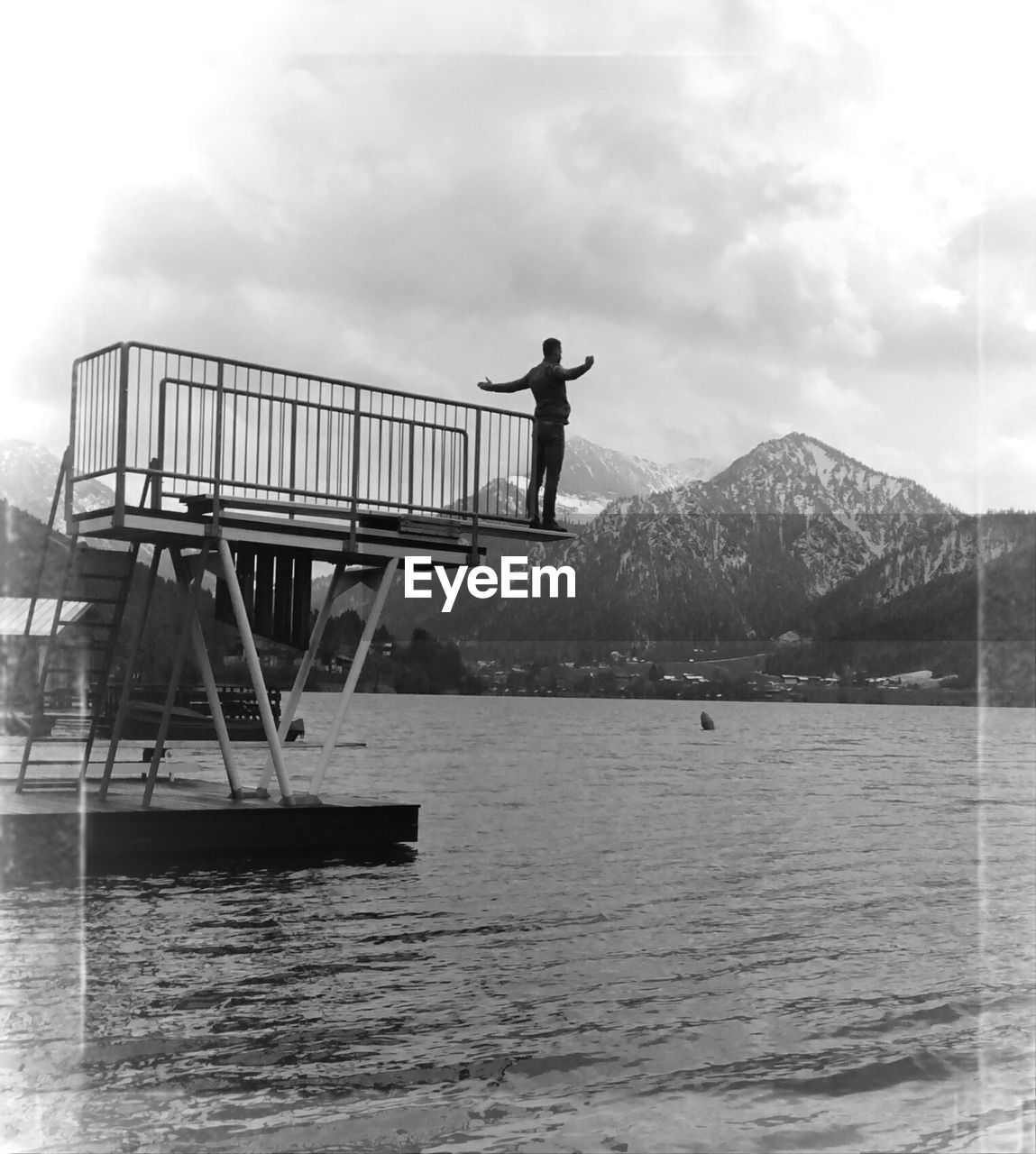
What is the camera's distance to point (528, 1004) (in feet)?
45.8

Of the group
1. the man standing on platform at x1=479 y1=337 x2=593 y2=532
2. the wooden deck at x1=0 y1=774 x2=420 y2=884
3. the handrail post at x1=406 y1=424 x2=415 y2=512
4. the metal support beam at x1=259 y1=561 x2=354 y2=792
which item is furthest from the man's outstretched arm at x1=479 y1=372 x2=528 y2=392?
the wooden deck at x1=0 y1=774 x2=420 y2=884

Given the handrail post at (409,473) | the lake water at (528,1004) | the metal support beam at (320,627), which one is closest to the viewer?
the lake water at (528,1004)

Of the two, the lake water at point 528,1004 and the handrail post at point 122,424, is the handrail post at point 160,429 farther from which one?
the lake water at point 528,1004

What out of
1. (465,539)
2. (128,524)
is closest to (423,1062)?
(128,524)

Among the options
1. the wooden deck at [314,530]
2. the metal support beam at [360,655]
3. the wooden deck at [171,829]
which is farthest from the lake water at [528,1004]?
the wooden deck at [314,530]

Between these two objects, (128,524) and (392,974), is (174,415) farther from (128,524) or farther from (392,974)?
(392,974)

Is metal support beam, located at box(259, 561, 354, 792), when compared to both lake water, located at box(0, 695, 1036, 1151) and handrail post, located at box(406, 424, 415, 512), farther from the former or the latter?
lake water, located at box(0, 695, 1036, 1151)

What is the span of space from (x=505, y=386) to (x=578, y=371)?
1.34 m

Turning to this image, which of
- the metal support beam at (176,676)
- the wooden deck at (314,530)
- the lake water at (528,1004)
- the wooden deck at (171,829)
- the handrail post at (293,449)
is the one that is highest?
the handrail post at (293,449)

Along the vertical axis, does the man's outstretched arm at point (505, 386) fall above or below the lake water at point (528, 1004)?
above

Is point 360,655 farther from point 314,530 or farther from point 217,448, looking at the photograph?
point 217,448

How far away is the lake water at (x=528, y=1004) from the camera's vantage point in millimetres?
10148

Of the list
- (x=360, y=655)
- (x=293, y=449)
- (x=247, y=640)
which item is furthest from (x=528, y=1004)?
(x=293, y=449)

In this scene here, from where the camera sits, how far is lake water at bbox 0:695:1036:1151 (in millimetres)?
10148
